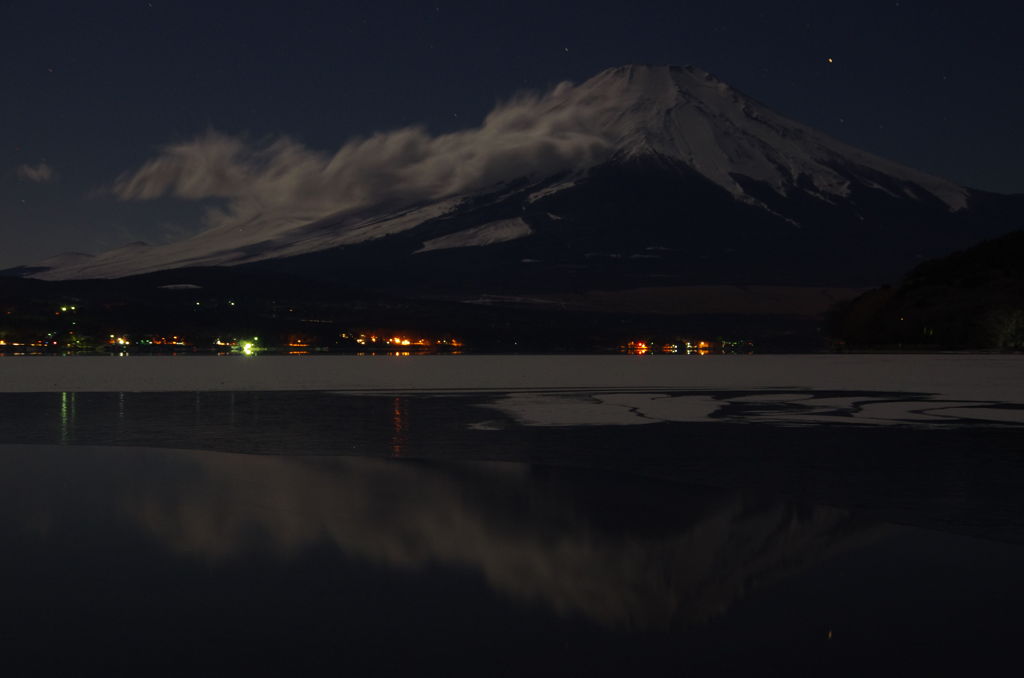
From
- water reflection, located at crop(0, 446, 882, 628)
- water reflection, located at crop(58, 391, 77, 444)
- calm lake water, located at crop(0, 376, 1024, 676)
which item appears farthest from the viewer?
water reflection, located at crop(58, 391, 77, 444)

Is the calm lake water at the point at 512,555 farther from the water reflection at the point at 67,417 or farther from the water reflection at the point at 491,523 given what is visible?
the water reflection at the point at 67,417

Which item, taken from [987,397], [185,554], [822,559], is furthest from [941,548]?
[987,397]

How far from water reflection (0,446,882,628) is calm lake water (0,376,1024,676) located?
6 centimetres

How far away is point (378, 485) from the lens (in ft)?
57.5

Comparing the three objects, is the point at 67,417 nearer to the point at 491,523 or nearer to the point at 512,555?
the point at 491,523

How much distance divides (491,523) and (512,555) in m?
1.94

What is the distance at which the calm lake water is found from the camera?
29.0ft

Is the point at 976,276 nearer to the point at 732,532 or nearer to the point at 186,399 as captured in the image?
the point at 186,399

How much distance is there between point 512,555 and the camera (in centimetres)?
1222

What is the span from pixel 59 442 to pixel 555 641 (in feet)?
59.8

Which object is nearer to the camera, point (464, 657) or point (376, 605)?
point (464, 657)

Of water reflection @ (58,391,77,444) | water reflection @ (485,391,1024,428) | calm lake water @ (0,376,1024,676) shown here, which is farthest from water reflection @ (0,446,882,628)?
water reflection @ (485,391,1024,428)

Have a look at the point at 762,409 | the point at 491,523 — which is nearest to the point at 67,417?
the point at 762,409

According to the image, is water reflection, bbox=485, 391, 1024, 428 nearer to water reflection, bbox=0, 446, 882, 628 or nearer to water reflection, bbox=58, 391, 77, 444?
water reflection, bbox=58, 391, 77, 444
